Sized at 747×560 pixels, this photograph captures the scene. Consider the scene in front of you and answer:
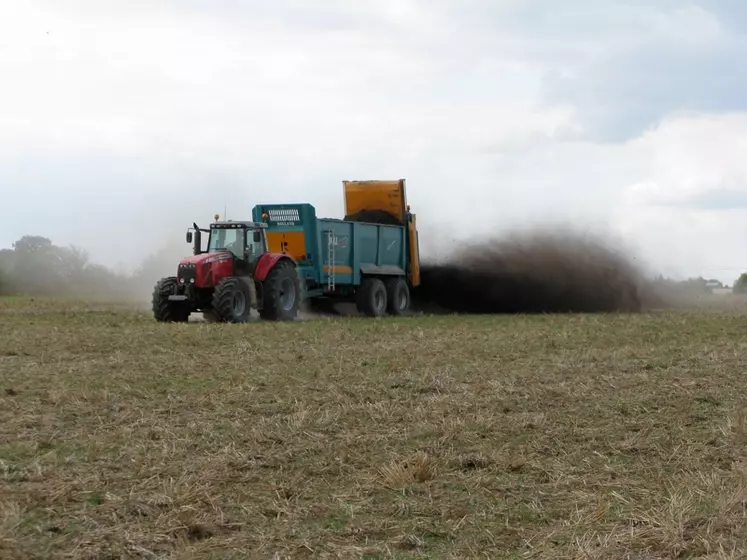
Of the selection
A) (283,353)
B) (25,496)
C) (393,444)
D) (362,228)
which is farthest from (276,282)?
(25,496)

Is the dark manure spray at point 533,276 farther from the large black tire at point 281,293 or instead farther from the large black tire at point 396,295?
the large black tire at point 281,293

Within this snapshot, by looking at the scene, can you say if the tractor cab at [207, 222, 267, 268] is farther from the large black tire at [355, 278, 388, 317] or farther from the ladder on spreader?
the large black tire at [355, 278, 388, 317]

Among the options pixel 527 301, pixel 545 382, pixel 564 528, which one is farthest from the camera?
pixel 527 301

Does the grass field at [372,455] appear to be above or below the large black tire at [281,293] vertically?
below

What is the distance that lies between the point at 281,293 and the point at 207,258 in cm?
200

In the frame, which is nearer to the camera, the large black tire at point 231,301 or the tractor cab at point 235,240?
the large black tire at point 231,301

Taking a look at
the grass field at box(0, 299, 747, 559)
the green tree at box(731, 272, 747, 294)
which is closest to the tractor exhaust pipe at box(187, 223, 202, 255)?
the grass field at box(0, 299, 747, 559)

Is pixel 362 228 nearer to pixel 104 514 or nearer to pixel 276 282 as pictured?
pixel 276 282

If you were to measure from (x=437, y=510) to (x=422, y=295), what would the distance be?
22122 millimetres

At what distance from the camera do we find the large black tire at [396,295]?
84.3ft

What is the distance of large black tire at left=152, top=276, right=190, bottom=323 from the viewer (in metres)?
20.5

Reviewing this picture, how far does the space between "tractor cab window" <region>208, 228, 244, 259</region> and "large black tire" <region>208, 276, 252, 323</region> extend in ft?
2.51

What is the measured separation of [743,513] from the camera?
5652 millimetres

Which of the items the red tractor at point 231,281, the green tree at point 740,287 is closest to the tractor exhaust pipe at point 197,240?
the red tractor at point 231,281
